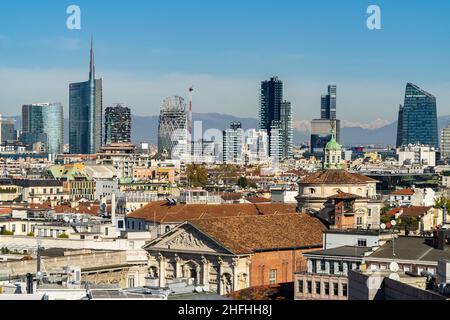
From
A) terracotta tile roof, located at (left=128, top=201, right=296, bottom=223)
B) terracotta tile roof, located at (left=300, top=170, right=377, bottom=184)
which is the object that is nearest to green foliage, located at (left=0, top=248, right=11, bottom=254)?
terracotta tile roof, located at (left=128, top=201, right=296, bottom=223)

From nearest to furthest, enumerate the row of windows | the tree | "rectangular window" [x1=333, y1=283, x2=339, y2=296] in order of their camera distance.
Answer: the row of windows, "rectangular window" [x1=333, y1=283, x2=339, y2=296], the tree

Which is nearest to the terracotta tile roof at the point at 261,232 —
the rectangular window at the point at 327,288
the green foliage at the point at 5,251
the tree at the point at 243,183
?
the green foliage at the point at 5,251

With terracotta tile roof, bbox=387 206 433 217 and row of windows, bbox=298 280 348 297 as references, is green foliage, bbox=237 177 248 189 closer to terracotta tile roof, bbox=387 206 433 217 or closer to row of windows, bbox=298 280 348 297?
terracotta tile roof, bbox=387 206 433 217

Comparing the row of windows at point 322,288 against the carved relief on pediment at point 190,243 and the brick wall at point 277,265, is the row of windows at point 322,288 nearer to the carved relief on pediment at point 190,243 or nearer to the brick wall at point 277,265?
the brick wall at point 277,265
